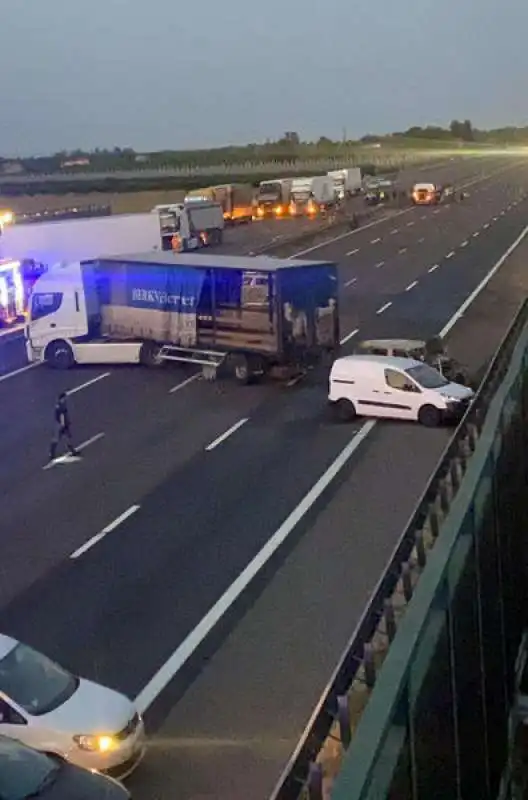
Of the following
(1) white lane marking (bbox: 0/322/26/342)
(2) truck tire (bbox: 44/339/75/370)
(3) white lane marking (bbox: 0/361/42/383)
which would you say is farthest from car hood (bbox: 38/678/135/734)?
(1) white lane marking (bbox: 0/322/26/342)

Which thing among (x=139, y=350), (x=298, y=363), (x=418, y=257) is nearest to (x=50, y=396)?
(x=139, y=350)

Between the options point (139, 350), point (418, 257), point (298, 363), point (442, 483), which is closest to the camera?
point (442, 483)

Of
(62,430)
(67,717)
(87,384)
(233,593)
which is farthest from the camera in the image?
(87,384)

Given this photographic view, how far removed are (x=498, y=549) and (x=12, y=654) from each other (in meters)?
4.68

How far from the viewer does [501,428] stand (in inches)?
437

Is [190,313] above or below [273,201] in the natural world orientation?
above

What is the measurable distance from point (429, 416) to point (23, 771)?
640 inches

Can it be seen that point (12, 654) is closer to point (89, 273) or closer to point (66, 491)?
point (66, 491)

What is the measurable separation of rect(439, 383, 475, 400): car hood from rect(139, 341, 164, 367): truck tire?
970cm

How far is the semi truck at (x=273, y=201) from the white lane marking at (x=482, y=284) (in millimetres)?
21519

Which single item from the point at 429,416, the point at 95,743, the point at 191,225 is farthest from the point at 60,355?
the point at 191,225

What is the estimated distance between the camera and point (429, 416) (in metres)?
23.9

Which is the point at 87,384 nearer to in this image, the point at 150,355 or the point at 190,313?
the point at 150,355

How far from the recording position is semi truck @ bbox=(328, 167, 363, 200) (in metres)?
89.8
